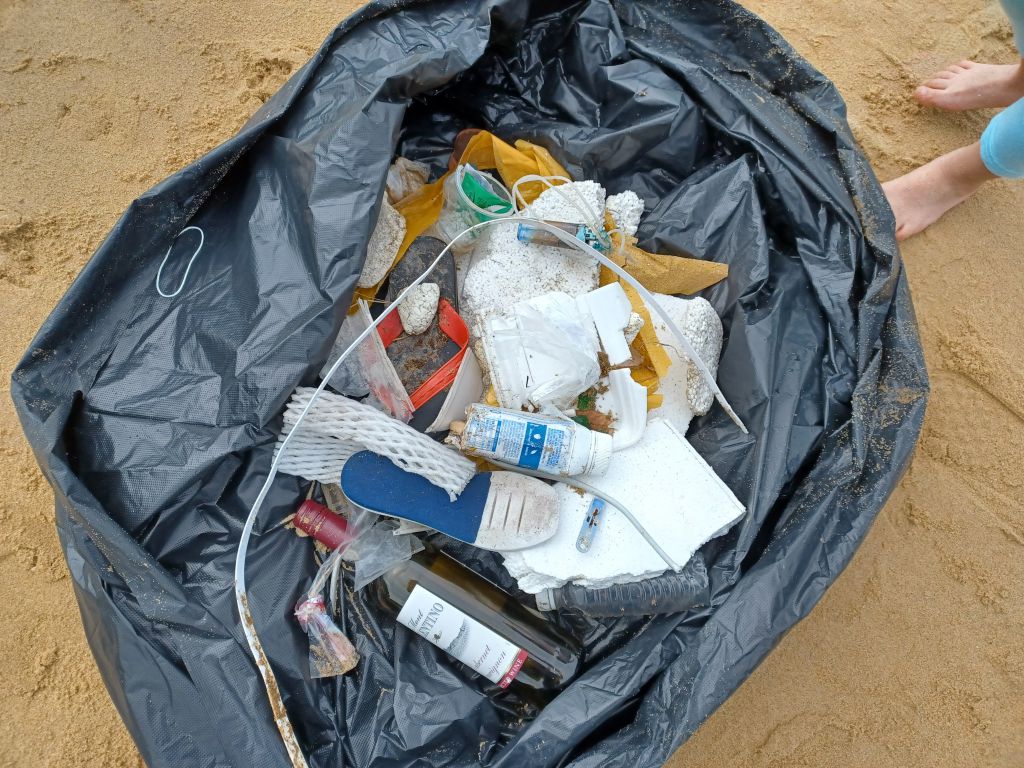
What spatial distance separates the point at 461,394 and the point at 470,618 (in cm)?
32

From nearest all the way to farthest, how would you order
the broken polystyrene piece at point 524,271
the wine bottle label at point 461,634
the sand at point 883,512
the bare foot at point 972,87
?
1. the wine bottle label at point 461,634
2. the broken polystyrene piece at point 524,271
3. the sand at point 883,512
4. the bare foot at point 972,87

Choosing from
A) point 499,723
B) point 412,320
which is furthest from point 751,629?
point 412,320

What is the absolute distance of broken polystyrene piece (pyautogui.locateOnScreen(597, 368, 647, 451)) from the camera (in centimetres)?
103

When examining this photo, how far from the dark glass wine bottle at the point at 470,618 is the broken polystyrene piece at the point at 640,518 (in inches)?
3.0

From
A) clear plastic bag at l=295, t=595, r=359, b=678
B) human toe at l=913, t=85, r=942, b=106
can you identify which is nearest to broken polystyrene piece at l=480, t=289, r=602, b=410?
clear plastic bag at l=295, t=595, r=359, b=678

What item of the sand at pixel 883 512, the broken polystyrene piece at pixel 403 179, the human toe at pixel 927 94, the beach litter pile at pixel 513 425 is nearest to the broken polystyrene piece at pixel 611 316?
the beach litter pile at pixel 513 425

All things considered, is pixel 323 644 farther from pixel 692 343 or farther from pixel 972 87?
pixel 972 87

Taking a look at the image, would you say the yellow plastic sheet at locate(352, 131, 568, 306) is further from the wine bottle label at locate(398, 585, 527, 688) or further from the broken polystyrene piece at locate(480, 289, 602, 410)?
the wine bottle label at locate(398, 585, 527, 688)

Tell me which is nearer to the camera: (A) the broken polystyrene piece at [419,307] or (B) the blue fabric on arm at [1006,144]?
(A) the broken polystyrene piece at [419,307]

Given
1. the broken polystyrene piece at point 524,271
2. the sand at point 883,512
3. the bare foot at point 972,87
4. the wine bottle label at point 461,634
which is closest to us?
the wine bottle label at point 461,634

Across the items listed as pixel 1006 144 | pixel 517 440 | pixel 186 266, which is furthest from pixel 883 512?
pixel 186 266

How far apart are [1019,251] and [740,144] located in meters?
0.66

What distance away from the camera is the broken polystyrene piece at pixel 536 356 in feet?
3.26

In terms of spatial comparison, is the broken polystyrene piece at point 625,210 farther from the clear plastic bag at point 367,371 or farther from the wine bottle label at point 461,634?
the wine bottle label at point 461,634
